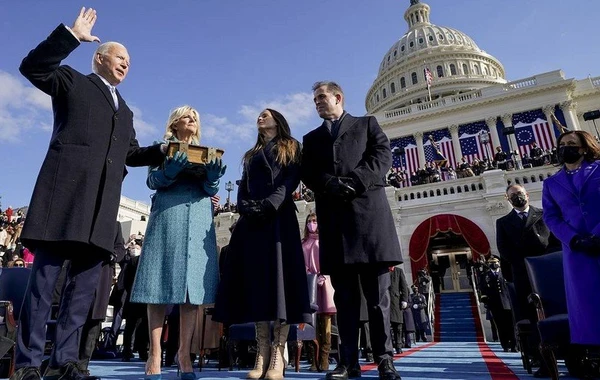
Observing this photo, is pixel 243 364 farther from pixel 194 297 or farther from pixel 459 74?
pixel 459 74

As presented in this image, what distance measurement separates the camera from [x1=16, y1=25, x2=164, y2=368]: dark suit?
83.7 inches

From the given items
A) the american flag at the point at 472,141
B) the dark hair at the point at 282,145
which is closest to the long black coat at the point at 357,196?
the dark hair at the point at 282,145

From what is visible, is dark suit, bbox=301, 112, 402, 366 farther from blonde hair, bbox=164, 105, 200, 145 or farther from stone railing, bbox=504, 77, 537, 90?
stone railing, bbox=504, 77, 537, 90

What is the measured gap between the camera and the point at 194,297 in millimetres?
2615

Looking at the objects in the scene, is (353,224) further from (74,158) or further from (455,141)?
(455,141)

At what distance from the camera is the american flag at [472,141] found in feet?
100

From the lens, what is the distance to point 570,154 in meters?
3.08

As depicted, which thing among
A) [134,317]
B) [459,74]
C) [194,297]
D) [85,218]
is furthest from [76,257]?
[459,74]

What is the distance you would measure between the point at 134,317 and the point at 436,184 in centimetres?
1541

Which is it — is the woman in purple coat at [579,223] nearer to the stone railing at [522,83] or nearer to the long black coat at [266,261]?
the long black coat at [266,261]

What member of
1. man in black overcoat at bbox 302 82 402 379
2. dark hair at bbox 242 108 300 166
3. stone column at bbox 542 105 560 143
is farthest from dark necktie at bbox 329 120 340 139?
stone column at bbox 542 105 560 143

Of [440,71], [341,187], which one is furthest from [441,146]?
[341,187]

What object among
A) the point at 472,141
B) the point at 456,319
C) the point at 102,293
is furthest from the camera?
the point at 472,141

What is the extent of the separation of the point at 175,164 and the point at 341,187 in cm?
118
